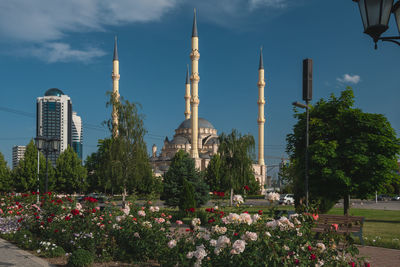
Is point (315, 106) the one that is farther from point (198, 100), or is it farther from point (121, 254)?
point (198, 100)

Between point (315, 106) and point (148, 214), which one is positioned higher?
point (315, 106)

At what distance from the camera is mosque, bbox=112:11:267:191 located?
60.8 m

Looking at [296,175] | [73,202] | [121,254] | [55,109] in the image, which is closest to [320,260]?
[121,254]

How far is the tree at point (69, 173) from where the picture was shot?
1869 inches

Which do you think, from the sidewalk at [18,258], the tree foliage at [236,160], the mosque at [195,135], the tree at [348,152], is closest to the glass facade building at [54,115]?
the mosque at [195,135]

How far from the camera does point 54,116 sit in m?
160

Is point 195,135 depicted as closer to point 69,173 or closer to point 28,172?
point 69,173

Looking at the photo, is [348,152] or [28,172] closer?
[348,152]

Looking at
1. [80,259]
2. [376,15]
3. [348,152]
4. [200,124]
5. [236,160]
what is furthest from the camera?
[200,124]

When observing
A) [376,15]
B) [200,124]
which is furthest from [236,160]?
[200,124]

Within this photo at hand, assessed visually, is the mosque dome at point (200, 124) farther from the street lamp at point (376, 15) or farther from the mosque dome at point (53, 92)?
the mosque dome at point (53, 92)

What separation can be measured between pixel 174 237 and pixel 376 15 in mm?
5192

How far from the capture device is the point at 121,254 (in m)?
8.17

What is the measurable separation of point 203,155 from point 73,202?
2854 inches
